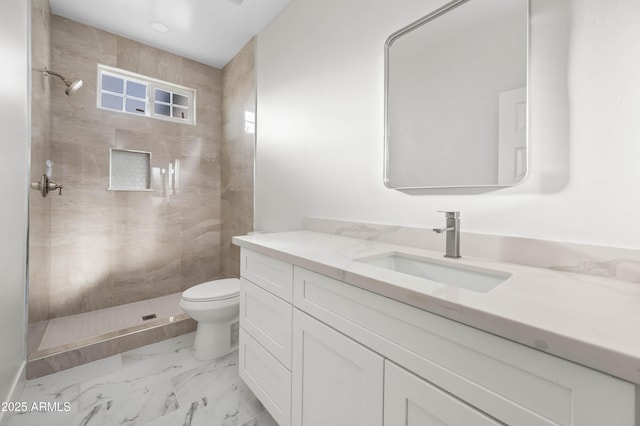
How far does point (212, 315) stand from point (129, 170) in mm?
1734

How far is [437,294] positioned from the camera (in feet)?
2.02

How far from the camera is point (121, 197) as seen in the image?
8.29 feet

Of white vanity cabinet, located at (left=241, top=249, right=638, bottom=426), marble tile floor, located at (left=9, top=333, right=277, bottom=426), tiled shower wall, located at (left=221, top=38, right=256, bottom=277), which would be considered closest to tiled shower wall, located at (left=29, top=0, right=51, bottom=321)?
marble tile floor, located at (left=9, top=333, right=277, bottom=426)

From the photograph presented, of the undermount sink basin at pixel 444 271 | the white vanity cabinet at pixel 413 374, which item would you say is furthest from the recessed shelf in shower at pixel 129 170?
the undermount sink basin at pixel 444 271

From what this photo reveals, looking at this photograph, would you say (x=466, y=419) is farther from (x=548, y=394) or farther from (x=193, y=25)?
(x=193, y=25)

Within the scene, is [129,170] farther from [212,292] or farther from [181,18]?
[212,292]

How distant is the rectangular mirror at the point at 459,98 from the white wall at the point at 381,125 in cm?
5

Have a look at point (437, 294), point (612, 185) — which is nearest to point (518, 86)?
point (612, 185)

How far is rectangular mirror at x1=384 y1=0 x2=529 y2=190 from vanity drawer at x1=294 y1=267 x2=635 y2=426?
2.21 feet

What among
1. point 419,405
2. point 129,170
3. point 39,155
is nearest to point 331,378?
point 419,405

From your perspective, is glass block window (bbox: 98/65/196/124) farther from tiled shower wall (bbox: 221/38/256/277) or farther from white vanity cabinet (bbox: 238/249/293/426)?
white vanity cabinet (bbox: 238/249/293/426)

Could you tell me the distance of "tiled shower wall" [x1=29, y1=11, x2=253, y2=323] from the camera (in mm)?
2244

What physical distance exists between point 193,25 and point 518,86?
2.49 meters

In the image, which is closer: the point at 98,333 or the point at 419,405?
the point at 419,405
